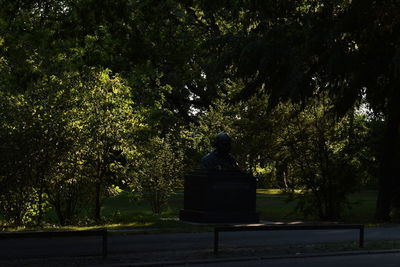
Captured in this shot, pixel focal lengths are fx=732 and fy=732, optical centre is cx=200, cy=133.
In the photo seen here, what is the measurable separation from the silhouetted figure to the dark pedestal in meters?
0.26

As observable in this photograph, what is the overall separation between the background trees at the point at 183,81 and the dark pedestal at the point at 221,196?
3.02 metres

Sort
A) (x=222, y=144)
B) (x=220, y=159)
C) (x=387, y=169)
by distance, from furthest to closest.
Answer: (x=387, y=169), (x=222, y=144), (x=220, y=159)

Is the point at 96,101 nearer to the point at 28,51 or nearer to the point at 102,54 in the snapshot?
the point at 28,51

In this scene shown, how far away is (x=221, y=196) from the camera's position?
65.9 feet

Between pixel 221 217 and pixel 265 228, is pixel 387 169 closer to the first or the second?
pixel 221 217

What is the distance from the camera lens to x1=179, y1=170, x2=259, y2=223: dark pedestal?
20016 mm

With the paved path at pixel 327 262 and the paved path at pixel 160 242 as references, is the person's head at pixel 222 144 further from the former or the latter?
the paved path at pixel 327 262

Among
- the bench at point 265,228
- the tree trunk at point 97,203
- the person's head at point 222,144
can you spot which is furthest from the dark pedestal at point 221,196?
the bench at point 265,228

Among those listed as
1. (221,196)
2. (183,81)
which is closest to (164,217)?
(221,196)

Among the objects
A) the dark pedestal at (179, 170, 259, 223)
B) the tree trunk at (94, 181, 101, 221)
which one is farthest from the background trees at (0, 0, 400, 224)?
the dark pedestal at (179, 170, 259, 223)

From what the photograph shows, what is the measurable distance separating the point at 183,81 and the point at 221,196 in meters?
4.43

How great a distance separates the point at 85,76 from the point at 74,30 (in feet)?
21.1

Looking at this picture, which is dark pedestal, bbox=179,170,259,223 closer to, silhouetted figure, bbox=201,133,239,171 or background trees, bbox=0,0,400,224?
Result: silhouetted figure, bbox=201,133,239,171

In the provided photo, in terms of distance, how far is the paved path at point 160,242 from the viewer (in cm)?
1399
